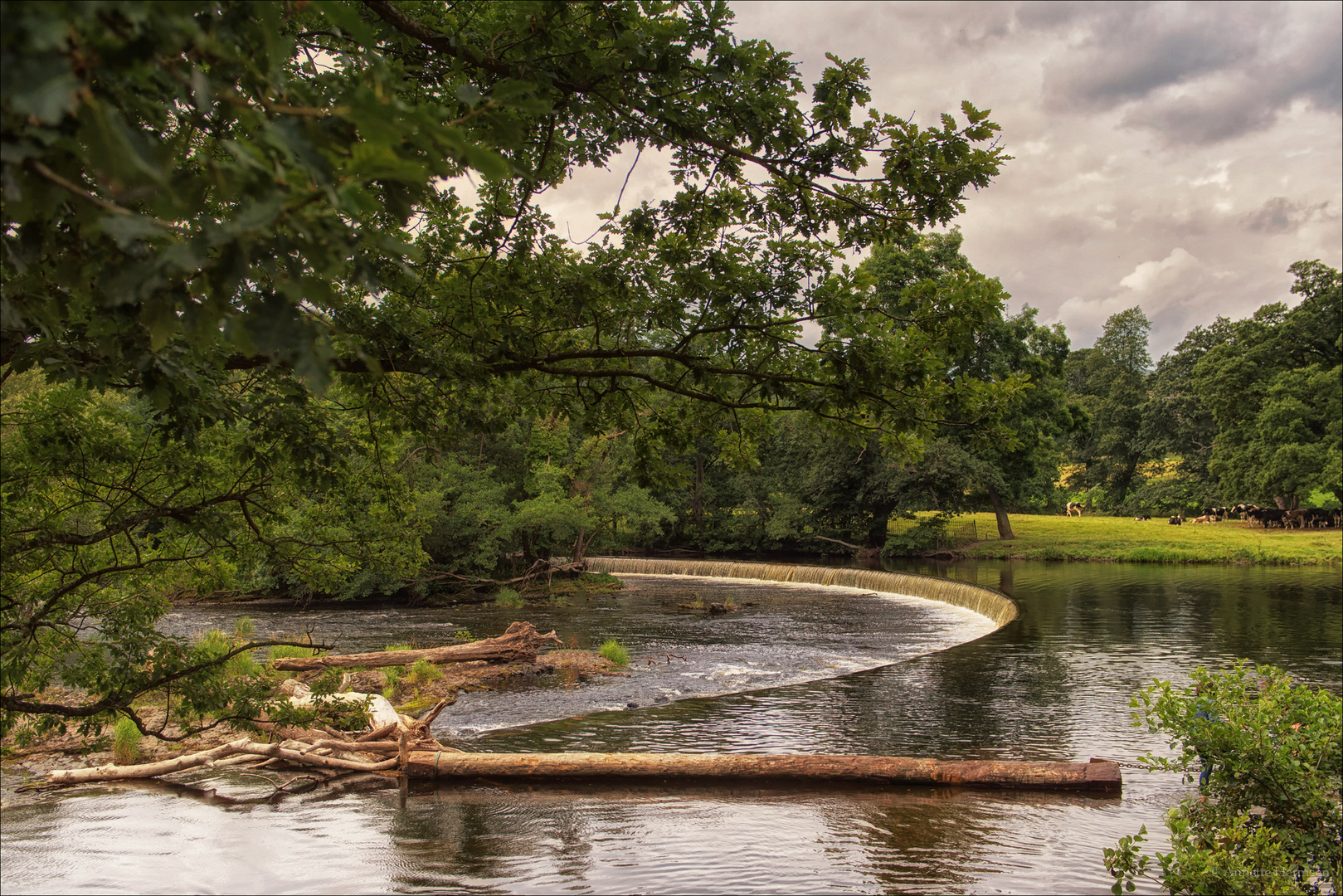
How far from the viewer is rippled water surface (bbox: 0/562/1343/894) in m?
6.19

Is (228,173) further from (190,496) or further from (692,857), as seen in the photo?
(692,857)

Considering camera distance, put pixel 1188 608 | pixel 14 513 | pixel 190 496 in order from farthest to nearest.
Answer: pixel 1188 608
pixel 190 496
pixel 14 513

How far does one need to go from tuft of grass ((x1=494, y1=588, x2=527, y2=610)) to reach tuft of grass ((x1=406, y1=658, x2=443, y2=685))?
11.2m

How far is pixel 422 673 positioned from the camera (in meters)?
13.9

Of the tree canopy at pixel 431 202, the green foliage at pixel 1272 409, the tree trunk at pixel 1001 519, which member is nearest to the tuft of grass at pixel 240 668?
the tree canopy at pixel 431 202

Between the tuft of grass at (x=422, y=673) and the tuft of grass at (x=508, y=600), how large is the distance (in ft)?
36.8

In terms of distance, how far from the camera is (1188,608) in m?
21.7

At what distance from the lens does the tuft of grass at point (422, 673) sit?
13.8 metres

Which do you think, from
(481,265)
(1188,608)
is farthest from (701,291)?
(1188,608)

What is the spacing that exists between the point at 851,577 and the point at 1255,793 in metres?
24.0

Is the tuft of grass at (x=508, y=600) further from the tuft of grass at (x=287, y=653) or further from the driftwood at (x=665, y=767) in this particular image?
the driftwood at (x=665, y=767)

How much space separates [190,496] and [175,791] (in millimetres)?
4378

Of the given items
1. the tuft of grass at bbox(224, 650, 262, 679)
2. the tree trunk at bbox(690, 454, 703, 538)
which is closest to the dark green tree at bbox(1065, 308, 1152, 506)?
the tree trunk at bbox(690, 454, 703, 538)

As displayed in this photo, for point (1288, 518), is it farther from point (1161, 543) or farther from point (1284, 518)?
point (1161, 543)
